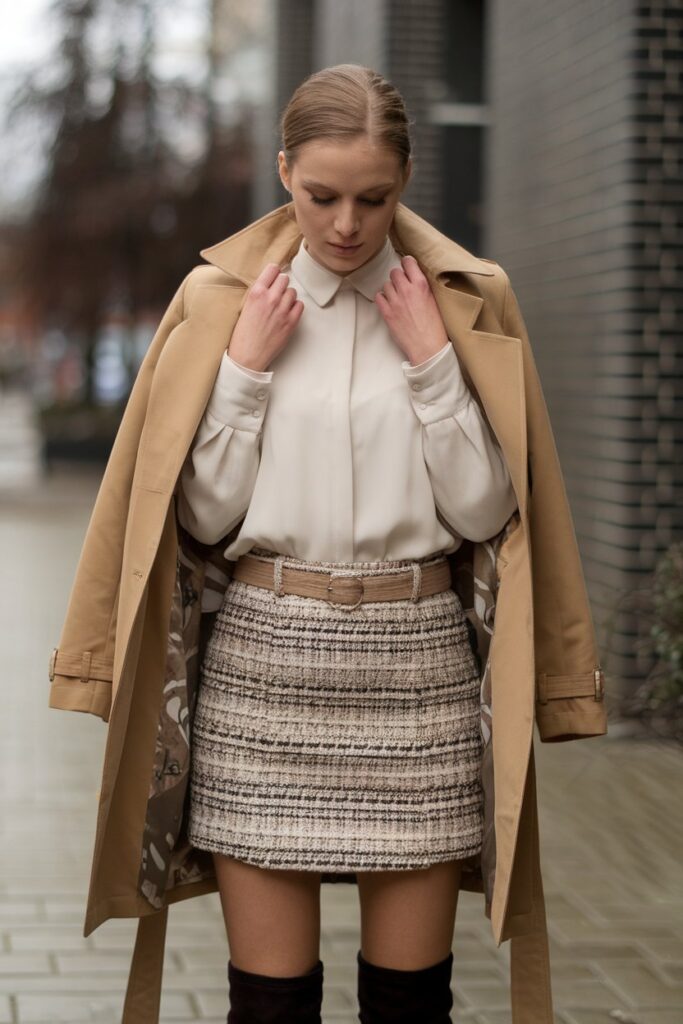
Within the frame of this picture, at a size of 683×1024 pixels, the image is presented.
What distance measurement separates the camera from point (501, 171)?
9.18 m

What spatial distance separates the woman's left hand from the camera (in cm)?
285

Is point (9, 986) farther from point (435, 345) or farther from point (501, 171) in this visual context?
point (501, 171)

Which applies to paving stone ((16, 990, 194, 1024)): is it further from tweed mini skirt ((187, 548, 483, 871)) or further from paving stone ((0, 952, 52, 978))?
tweed mini skirt ((187, 548, 483, 871))

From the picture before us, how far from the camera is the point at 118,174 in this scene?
985 inches

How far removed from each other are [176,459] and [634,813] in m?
3.67

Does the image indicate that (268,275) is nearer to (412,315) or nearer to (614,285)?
(412,315)

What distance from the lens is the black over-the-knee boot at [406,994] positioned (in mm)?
2881

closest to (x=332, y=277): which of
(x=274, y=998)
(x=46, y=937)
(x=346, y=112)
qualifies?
(x=346, y=112)

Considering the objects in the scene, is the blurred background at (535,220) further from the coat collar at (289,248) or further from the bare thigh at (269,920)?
the coat collar at (289,248)

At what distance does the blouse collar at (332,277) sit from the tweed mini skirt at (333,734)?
0.47m

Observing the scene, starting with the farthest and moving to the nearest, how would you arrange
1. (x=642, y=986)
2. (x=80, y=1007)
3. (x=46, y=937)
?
(x=46, y=937) → (x=642, y=986) → (x=80, y=1007)

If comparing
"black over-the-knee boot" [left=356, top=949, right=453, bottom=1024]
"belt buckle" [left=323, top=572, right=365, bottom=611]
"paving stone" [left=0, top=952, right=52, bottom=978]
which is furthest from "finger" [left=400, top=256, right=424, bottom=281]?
"paving stone" [left=0, top=952, right=52, bottom=978]

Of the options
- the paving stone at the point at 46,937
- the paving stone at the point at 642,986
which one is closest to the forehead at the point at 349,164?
the paving stone at the point at 642,986

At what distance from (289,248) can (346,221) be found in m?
0.28
